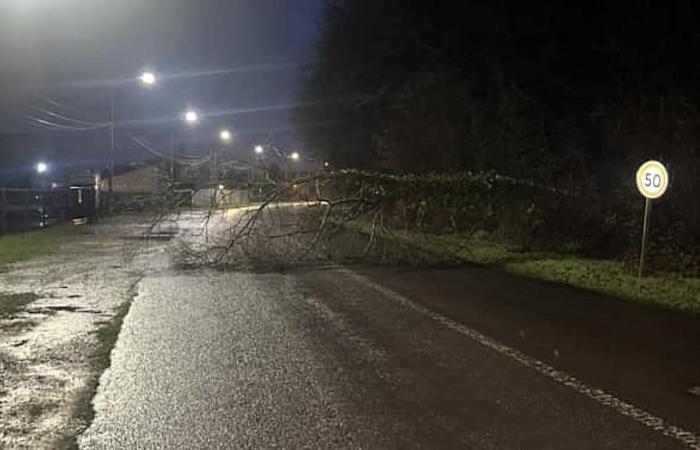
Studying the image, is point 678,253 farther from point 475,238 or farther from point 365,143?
point 365,143

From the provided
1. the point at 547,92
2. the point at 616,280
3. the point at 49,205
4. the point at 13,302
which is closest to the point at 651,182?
the point at 616,280

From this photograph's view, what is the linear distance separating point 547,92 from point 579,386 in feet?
59.8

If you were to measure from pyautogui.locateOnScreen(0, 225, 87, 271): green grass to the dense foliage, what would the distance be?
13268 millimetres

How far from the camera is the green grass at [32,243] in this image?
2018 centimetres

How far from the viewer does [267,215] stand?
21031mm

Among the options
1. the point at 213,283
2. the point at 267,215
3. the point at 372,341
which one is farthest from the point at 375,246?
the point at 372,341

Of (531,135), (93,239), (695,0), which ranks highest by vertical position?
(695,0)

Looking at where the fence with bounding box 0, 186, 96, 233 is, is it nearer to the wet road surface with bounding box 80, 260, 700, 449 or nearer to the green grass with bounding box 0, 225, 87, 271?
the green grass with bounding box 0, 225, 87, 271

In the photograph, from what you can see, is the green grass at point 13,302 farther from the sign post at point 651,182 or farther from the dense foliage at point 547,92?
the dense foliage at point 547,92

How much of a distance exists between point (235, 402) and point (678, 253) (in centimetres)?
1428

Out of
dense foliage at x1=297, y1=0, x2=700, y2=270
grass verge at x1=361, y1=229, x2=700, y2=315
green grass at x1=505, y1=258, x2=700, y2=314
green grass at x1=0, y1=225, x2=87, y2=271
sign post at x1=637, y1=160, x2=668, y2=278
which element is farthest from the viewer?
green grass at x1=0, y1=225, x2=87, y2=271

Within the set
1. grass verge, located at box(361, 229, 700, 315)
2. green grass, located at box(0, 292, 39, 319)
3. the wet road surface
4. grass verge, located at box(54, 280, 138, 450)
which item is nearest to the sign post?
grass verge, located at box(361, 229, 700, 315)

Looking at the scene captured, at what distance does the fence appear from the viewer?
37156 mm

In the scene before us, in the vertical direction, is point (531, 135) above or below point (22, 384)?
above
